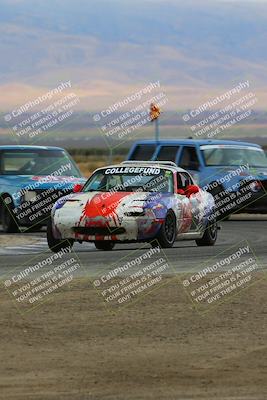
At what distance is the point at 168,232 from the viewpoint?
19.8m

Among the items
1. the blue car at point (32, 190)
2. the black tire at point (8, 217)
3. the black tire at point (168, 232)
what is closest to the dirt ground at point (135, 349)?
the black tire at point (168, 232)

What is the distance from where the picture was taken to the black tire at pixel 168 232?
19453 mm

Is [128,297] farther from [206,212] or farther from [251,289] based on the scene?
[206,212]

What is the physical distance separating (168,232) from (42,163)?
21.0 feet

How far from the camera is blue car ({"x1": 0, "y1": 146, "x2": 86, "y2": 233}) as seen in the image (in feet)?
78.9

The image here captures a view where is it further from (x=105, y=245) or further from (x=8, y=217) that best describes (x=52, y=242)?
(x=8, y=217)

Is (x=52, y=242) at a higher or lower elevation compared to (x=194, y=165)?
higher

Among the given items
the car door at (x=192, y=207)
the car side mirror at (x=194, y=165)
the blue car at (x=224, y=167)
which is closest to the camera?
the car door at (x=192, y=207)

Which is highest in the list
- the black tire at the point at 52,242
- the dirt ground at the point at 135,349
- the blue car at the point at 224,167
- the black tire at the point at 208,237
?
the dirt ground at the point at 135,349

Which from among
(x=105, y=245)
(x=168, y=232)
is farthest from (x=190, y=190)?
(x=105, y=245)

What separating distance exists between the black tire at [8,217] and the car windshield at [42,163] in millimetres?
1002

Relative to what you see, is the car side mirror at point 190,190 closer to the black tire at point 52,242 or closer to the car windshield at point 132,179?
→ the car windshield at point 132,179

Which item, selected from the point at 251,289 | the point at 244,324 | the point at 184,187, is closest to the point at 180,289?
the point at 251,289

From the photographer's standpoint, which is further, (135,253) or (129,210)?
(129,210)
